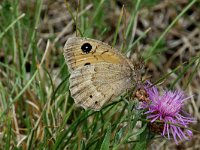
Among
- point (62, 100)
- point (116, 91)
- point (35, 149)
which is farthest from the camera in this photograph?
point (62, 100)

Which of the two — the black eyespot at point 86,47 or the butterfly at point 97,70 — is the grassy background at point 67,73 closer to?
the butterfly at point 97,70

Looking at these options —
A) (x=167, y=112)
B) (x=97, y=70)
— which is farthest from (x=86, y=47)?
(x=167, y=112)

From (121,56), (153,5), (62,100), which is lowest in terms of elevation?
(62,100)

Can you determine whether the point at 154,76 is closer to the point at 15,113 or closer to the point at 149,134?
the point at 15,113

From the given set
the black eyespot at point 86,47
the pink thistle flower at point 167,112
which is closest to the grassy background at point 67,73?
the pink thistle flower at point 167,112

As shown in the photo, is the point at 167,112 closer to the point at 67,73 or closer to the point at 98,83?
the point at 98,83

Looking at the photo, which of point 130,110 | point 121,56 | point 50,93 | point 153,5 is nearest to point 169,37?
point 153,5
